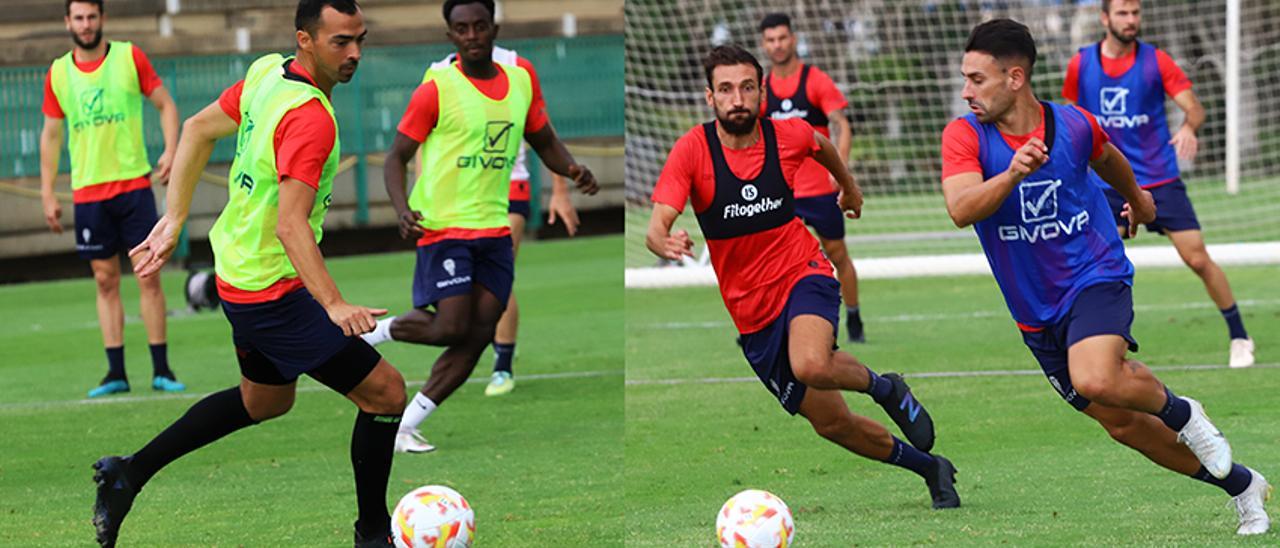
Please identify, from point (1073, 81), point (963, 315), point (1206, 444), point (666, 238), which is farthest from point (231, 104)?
point (963, 315)

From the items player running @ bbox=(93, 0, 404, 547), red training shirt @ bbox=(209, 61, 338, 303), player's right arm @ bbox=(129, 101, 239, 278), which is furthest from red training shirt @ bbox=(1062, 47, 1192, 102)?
red training shirt @ bbox=(209, 61, 338, 303)

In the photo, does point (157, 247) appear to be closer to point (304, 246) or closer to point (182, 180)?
point (182, 180)

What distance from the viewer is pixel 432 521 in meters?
6.00

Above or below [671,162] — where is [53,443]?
below

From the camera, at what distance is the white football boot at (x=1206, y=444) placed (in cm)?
599

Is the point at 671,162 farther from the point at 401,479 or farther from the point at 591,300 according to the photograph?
the point at 591,300

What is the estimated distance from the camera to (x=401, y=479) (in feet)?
26.4

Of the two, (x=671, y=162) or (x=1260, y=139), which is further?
(x=1260, y=139)

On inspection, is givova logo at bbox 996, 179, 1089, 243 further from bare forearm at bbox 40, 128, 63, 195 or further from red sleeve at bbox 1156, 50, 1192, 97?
bare forearm at bbox 40, 128, 63, 195

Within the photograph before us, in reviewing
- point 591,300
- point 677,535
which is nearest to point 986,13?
point 591,300

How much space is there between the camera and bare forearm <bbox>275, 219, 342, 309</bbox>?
18.7 ft

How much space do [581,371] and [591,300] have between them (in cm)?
422

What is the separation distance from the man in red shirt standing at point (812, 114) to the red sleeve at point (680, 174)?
504cm

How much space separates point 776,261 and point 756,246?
10cm
